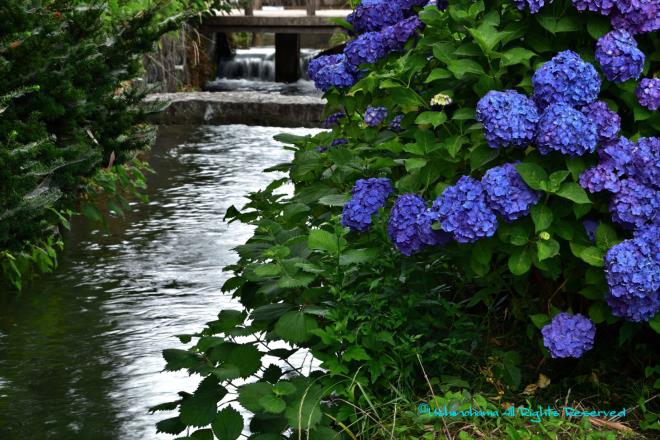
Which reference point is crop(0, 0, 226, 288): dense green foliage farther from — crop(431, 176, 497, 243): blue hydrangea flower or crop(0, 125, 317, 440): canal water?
crop(431, 176, 497, 243): blue hydrangea flower

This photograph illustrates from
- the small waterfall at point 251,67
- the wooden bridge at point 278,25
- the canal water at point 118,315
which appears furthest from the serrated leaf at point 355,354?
the small waterfall at point 251,67

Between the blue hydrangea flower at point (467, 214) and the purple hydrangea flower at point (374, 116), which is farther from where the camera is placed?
the purple hydrangea flower at point (374, 116)

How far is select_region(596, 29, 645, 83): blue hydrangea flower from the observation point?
319 cm

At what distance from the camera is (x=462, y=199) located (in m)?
3.16

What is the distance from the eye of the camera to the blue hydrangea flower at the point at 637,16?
325 centimetres

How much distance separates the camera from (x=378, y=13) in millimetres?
4180

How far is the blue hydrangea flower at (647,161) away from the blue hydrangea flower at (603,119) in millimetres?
85

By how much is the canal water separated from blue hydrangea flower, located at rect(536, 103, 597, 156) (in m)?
1.94

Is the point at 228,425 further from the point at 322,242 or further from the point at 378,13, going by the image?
the point at 378,13

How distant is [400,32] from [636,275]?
142cm

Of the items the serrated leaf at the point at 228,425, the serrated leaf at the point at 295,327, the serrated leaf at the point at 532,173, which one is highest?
the serrated leaf at the point at 532,173

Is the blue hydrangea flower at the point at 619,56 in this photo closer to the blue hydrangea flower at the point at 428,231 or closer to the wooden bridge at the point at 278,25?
the blue hydrangea flower at the point at 428,231

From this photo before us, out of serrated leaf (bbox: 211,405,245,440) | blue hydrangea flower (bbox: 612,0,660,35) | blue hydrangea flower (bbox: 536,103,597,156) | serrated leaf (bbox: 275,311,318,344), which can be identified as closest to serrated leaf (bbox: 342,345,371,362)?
serrated leaf (bbox: 275,311,318,344)

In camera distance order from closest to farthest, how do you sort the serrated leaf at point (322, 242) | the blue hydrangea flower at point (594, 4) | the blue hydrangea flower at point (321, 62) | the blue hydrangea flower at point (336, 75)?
the blue hydrangea flower at point (594, 4) < the serrated leaf at point (322, 242) < the blue hydrangea flower at point (336, 75) < the blue hydrangea flower at point (321, 62)
